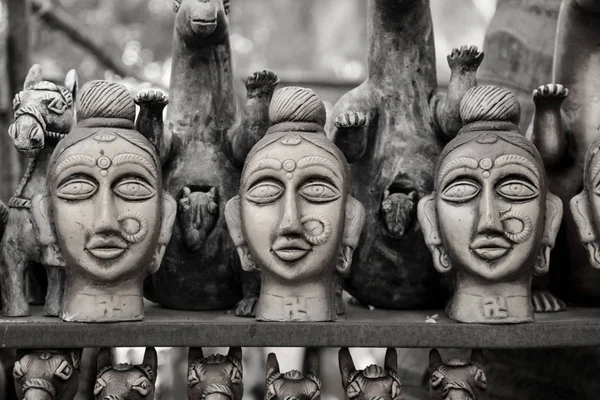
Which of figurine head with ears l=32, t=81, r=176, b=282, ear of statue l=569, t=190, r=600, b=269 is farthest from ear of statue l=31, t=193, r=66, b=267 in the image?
ear of statue l=569, t=190, r=600, b=269

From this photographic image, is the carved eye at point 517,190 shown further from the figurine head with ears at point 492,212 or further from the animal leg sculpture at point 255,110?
the animal leg sculpture at point 255,110

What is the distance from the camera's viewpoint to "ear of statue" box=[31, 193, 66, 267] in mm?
2689

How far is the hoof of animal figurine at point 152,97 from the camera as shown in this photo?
2816mm

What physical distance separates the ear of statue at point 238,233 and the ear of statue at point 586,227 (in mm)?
959

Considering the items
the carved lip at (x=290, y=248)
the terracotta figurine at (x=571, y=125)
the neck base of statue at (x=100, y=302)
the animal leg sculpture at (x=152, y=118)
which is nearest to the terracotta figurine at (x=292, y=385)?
the carved lip at (x=290, y=248)

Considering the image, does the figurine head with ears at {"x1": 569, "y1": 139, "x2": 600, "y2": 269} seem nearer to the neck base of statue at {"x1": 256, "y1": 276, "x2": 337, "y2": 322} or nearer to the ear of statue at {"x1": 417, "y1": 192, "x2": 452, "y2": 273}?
the ear of statue at {"x1": 417, "y1": 192, "x2": 452, "y2": 273}

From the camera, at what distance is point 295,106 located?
2.72m

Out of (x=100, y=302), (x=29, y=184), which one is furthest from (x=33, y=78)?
(x=100, y=302)

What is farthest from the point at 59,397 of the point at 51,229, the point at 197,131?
the point at 197,131

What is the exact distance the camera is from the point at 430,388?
2.76 meters

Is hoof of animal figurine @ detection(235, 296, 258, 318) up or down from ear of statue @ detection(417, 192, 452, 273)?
down

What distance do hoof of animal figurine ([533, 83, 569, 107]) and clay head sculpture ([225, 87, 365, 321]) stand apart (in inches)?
26.0

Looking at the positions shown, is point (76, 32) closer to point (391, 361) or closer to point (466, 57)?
point (466, 57)

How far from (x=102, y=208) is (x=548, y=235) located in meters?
1.30
